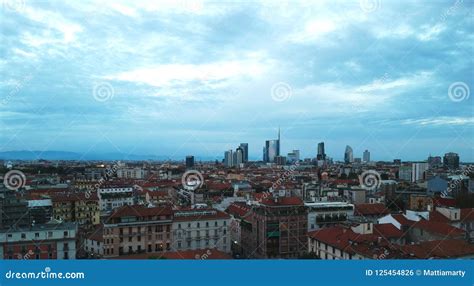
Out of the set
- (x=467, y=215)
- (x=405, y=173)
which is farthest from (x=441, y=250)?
(x=405, y=173)

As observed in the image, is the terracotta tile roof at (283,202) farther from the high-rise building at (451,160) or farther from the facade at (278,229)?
the high-rise building at (451,160)

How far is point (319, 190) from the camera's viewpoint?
1055 cm

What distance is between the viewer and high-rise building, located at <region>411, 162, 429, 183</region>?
13.2 metres

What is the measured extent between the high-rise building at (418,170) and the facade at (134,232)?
35.2ft

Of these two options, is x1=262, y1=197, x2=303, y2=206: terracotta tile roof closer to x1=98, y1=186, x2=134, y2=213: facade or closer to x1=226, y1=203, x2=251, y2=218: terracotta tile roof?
x1=226, y1=203, x2=251, y2=218: terracotta tile roof

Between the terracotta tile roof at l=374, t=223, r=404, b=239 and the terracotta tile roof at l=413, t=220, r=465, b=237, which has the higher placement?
the terracotta tile roof at l=413, t=220, r=465, b=237

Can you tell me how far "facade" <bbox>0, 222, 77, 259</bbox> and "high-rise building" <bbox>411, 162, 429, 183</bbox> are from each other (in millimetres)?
11963

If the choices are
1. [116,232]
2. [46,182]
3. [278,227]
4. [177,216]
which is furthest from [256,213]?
[46,182]

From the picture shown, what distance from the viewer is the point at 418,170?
533 inches

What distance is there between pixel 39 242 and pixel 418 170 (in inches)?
507

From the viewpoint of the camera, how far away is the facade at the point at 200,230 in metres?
5.32

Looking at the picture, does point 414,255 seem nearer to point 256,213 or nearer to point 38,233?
point 256,213

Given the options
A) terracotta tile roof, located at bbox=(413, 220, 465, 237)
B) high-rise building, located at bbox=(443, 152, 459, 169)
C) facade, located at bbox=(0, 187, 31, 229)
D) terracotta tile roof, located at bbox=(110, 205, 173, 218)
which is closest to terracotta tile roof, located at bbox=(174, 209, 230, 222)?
terracotta tile roof, located at bbox=(110, 205, 173, 218)

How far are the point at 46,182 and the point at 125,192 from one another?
306 cm
